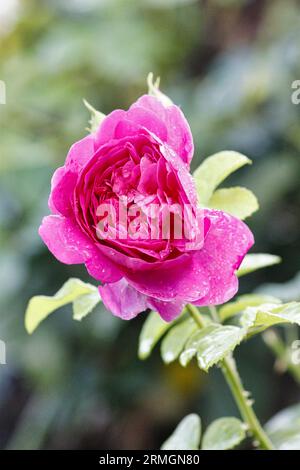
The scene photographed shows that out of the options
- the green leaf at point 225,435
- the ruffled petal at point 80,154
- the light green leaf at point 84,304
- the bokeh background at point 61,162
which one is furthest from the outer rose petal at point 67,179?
the bokeh background at point 61,162

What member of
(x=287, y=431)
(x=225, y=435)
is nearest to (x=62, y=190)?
(x=225, y=435)

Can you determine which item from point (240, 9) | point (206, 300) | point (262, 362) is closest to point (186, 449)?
point (206, 300)

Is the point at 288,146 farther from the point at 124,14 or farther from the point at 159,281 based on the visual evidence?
the point at 159,281

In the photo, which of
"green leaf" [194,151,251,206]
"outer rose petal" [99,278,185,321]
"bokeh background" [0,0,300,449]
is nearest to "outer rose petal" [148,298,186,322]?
"outer rose petal" [99,278,185,321]

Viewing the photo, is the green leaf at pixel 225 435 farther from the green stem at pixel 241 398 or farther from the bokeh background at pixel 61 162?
the bokeh background at pixel 61 162

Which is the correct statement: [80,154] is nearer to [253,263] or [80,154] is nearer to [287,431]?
[253,263]

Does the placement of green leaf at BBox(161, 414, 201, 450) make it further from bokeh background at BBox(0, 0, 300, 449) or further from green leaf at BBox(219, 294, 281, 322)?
bokeh background at BBox(0, 0, 300, 449)

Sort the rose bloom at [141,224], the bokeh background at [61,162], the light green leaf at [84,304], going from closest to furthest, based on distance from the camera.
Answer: the rose bloom at [141,224] < the light green leaf at [84,304] < the bokeh background at [61,162]
